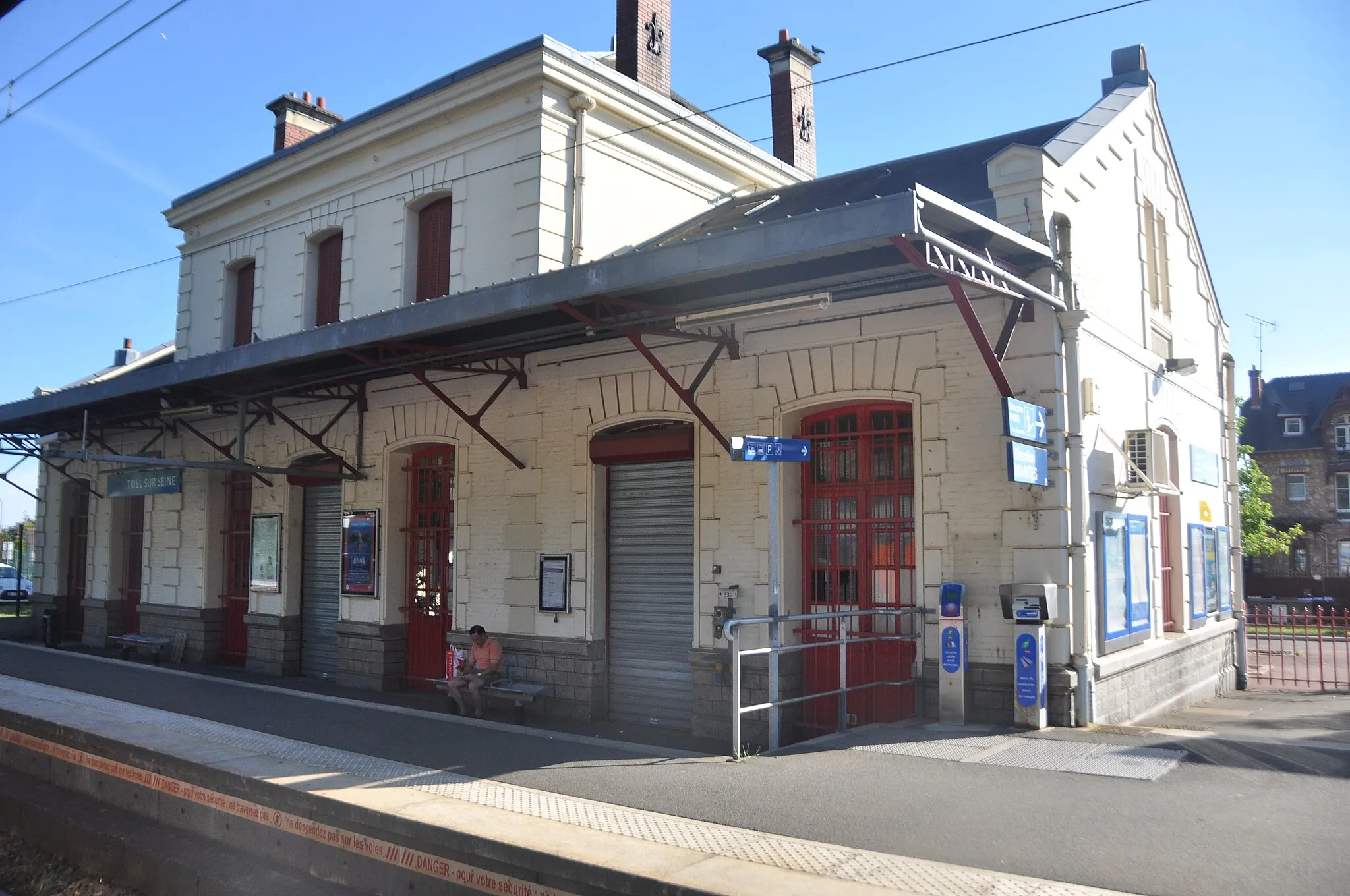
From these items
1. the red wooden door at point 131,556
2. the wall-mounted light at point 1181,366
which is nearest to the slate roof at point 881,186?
the wall-mounted light at point 1181,366

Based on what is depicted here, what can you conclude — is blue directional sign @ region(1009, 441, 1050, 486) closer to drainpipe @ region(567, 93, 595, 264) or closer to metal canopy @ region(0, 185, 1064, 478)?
metal canopy @ region(0, 185, 1064, 478)

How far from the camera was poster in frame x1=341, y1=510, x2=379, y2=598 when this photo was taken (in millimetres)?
14977

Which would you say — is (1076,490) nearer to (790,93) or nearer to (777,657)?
(777,657)

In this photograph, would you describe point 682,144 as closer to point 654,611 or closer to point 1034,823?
point 654,611

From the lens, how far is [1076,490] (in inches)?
367

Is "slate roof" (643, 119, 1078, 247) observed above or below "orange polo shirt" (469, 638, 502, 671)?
above

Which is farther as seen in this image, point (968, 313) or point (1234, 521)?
point (1234, 521)

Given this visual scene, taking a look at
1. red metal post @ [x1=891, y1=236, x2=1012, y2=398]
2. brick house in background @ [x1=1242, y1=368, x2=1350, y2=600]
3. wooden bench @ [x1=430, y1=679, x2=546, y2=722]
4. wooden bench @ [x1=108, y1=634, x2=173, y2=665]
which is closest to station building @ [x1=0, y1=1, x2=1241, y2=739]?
red metal post @ [x1=891, y1=236, x2=1012, y2=398]

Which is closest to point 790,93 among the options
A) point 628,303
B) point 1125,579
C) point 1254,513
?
point 628,303

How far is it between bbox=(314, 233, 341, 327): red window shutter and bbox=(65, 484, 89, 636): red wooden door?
9.96 m

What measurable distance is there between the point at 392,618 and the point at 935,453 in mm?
8780

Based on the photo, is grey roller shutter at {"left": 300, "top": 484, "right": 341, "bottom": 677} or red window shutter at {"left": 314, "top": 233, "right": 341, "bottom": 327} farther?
red window shutter at {"left": 314, "top": 233, "right": 341, "bottom": 327}

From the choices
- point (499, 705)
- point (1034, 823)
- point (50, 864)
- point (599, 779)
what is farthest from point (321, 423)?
point (1034, 823)

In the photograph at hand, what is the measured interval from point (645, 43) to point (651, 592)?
29.3 ft
